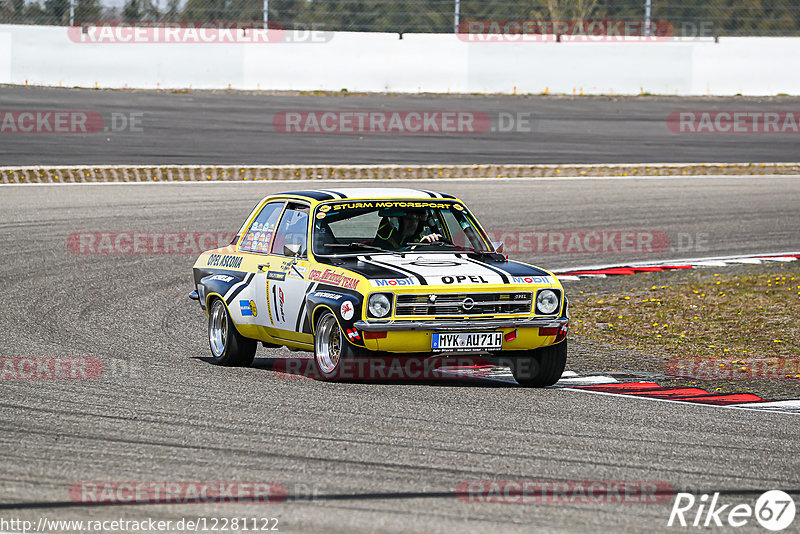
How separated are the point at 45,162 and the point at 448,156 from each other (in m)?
7.33

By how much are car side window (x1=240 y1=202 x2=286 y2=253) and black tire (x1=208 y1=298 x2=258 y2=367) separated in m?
0.50

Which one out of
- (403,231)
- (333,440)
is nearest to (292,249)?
(403,231)

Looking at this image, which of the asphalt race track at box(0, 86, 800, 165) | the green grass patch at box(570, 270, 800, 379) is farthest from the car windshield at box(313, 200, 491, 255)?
the asphalt race track at box(0, 86, 800, 165)

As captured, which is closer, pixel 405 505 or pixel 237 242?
pixel 405 505

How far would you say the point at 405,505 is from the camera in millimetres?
5035

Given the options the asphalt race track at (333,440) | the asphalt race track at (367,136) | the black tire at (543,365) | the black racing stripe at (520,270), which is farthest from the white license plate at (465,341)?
the asphalt race track at (367,136)

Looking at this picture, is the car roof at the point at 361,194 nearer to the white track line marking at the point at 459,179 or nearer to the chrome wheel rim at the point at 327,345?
the chrome wheel rim at the point at 327,345

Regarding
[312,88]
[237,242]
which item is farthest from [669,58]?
[237,242]

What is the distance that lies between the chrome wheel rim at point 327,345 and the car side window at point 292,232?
789 millimetres

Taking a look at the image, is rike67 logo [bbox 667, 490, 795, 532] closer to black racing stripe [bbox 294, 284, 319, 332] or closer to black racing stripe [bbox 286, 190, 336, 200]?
black racing stripe [bbox 294, 284, 319, 332]

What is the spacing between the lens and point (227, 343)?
923cm

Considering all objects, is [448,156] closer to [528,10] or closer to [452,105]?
[452,105]

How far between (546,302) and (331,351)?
146cm

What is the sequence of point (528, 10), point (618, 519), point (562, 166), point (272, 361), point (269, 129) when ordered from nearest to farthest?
point (618, 519)
point (272, 361)
point (562, 166)
point (269, 129)
point (528, 10)
